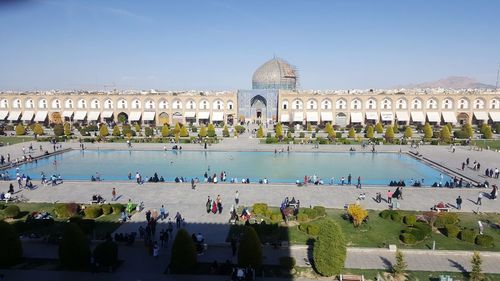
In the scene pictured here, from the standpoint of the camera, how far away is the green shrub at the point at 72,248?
35.1 feet

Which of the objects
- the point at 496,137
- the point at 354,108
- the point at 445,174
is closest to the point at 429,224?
the point at 445,174

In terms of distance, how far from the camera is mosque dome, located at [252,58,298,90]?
49.2 metres

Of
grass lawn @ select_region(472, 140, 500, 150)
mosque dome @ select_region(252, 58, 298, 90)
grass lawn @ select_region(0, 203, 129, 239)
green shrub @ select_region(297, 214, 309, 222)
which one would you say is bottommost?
grass lawn @ select_region(0, 203, 129, 239)

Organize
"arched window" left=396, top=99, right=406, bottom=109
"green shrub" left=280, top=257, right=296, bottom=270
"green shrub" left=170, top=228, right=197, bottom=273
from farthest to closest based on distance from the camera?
"arched window" left=396, top=99, right=406, bottom=109 → "green shrub" left=280, top=257, right=296, bottom=270 → "green shrub" left=170, top=228, right=197, bottom=273

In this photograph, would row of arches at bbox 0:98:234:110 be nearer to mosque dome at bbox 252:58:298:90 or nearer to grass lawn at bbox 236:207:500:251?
mosque dome at bbox 252:58:298:90

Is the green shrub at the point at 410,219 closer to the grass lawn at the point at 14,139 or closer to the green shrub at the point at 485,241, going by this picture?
the green shrub at the point at 485,241

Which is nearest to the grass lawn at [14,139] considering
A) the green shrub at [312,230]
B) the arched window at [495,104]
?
the green shrub at [312,230]

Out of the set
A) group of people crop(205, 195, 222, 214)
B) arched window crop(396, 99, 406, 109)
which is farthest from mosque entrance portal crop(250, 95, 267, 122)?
group of people crop(205, 195, 222, 214)

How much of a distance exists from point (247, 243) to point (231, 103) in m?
38.1

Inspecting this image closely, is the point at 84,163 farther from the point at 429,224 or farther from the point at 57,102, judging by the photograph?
the point at 57,102

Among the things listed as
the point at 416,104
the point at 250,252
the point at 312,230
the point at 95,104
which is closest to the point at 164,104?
the point at 95,104

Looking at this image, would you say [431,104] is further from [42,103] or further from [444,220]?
[42,103]

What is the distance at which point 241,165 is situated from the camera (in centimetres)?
2658

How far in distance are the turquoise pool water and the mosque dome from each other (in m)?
20.1
